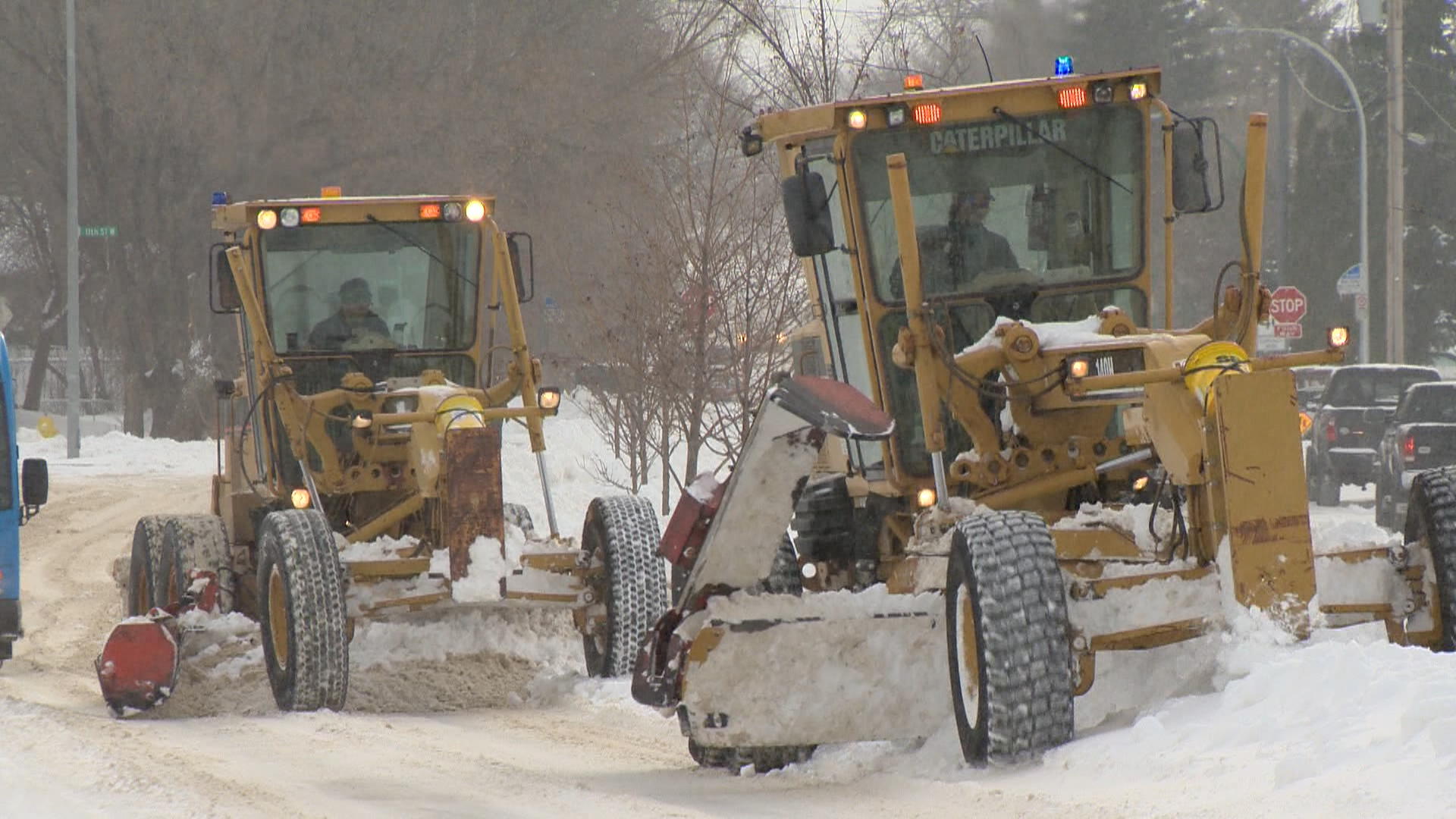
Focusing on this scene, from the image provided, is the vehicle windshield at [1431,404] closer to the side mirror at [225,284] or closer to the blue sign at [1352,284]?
the blue sign at [1352,284]

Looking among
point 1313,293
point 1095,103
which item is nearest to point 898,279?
point 1095,103

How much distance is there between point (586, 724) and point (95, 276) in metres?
31.0

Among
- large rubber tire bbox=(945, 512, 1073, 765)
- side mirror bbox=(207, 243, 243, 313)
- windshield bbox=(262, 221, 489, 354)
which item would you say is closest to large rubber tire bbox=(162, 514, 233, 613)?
windshield bbox=(262, 221, 489, 354)

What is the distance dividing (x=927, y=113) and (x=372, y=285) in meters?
4.74

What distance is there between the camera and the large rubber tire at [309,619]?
30.6ft

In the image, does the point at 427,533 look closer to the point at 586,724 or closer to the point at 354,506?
the point at 354,506

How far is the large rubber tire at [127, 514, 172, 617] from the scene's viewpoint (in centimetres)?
1145

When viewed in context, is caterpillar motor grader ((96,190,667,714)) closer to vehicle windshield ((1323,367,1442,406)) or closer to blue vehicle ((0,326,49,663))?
blue vehicle ((0,326,49,663))

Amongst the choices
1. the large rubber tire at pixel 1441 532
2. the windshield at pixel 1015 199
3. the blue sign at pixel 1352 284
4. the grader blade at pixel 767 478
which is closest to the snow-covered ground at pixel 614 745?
the large rubber tire at pixel 1441 532

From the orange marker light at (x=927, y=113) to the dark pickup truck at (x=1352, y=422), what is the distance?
16141 millimetres

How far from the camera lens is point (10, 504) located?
1192cm

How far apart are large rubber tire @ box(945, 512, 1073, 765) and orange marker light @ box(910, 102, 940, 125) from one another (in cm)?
244

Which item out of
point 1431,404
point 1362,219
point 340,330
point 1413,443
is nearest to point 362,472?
point 340,330

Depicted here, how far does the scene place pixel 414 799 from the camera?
6844 mm
